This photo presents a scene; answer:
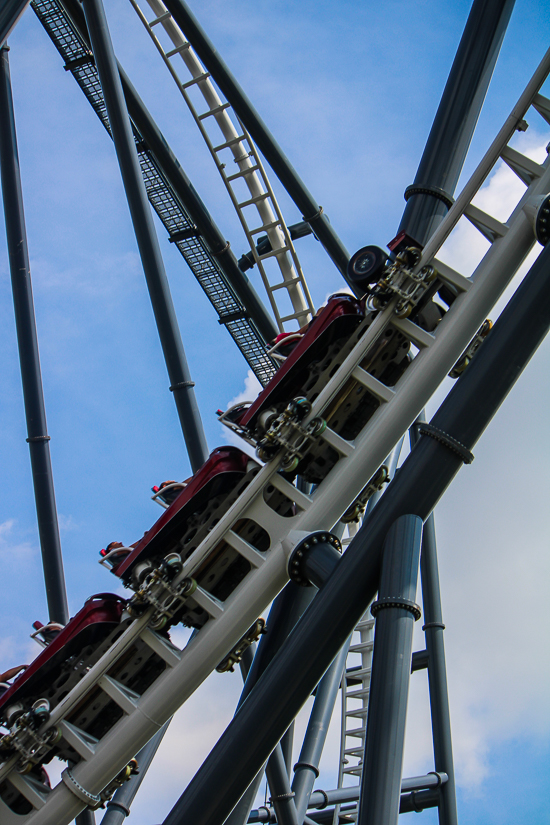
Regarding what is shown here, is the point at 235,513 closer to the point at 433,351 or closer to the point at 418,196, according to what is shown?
the point at 433,351

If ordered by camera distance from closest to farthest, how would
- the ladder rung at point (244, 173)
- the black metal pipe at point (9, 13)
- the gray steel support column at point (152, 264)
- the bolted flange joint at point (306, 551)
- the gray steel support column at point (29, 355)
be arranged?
the black metal pipe at point (9, 13)
the bolted flange joint at point (306, 551)
the gray steel support column at point (152, 264)
the gray steel support column at point (29, 355)
the ladder rung at point (244, 173)

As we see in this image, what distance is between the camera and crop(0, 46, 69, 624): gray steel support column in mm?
6633

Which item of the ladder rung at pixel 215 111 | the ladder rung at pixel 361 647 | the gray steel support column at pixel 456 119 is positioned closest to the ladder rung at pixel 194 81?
the ladder rung at pixel 215 111

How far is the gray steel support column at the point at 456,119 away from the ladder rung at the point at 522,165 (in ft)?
1.41

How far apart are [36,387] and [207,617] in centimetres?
366

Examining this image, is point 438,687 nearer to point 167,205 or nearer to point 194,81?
point 167,205

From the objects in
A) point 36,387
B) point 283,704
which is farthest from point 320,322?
point 36,387

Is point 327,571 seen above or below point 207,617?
above

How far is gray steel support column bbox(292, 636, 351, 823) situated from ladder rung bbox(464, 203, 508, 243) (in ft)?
13.3

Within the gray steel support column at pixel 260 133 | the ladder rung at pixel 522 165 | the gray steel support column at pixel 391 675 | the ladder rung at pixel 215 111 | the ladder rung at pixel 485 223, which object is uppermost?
the ladder rung at pixel 215 111

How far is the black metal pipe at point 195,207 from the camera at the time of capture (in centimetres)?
765

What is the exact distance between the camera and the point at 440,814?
7.76 m

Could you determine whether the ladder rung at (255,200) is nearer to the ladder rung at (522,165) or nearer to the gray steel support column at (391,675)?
the ladder rung at (522,165)

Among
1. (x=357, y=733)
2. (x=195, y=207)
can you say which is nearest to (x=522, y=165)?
(x=195, y=207)
